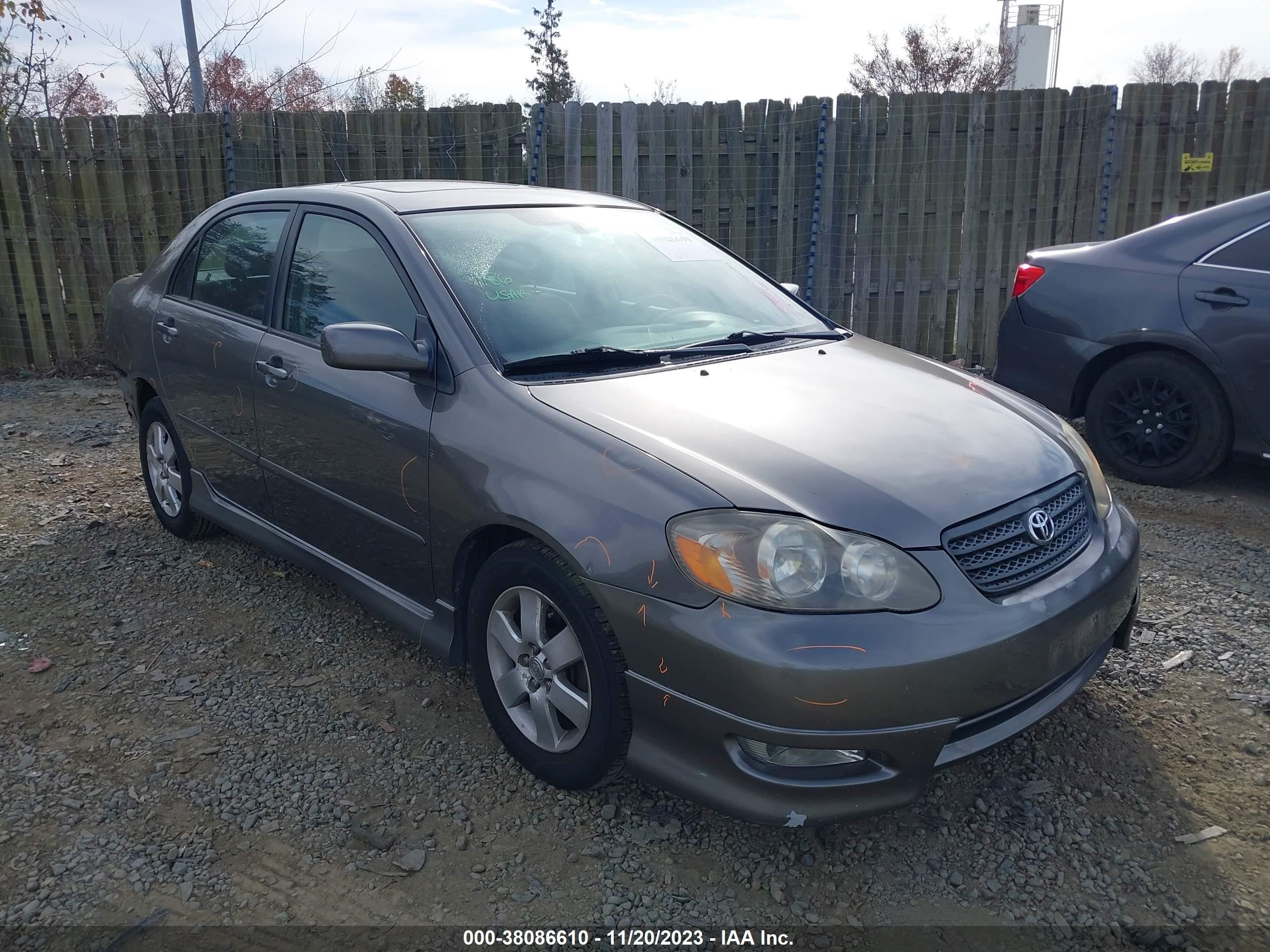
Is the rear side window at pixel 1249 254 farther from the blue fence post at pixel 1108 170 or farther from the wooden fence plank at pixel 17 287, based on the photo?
the wooden fence plank at pixel 17 287

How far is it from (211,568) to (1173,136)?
8271 millimetres

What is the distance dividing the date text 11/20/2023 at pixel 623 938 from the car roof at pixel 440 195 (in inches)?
93.8

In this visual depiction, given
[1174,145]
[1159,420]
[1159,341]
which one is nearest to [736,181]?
[1174,145]

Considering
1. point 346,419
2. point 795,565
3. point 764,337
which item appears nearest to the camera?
point 795,565

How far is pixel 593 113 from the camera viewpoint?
8422 millimetres

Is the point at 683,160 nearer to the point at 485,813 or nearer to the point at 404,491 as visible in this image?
the point at 404,491

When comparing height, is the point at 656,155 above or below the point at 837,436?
above

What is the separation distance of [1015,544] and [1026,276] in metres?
3.75

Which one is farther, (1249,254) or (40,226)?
(40,226)

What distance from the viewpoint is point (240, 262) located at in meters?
4.15

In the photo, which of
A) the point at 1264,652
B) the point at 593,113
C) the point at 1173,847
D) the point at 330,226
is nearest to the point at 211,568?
the point at 330,226

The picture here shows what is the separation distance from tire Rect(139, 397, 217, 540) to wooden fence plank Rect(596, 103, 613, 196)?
4.68 meters

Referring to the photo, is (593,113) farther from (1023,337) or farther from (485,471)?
(485,471)

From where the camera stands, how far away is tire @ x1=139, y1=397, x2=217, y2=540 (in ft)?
15.2
